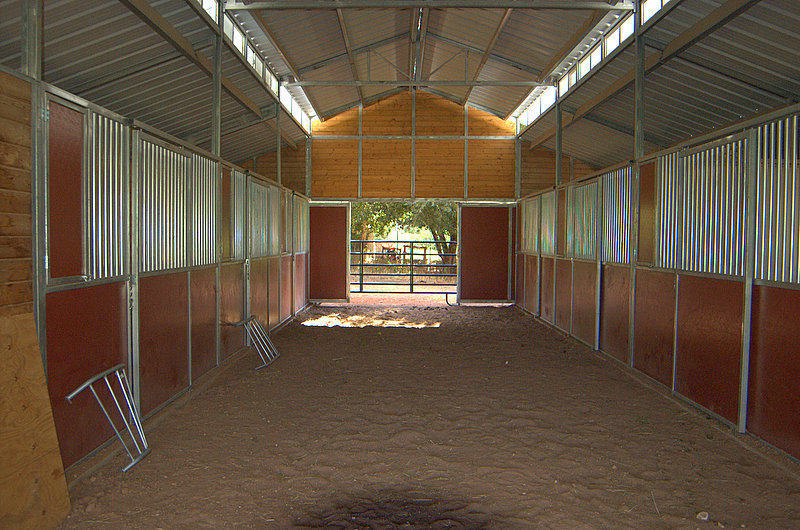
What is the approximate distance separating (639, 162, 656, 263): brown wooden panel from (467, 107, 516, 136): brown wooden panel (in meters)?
7.35

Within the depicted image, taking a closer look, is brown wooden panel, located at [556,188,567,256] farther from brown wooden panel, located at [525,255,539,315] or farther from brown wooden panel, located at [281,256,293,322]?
brown wooden panel, located at [281,256,293,322]

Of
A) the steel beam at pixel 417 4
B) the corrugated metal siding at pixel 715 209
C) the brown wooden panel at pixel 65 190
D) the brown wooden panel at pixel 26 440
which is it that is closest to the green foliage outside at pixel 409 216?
the steel beam at pixel 417 4

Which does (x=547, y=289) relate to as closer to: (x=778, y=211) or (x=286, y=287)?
(x=286, y=287)

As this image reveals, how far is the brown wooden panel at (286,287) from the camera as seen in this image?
31.1 ft

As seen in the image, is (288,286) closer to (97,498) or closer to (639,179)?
(639,179)

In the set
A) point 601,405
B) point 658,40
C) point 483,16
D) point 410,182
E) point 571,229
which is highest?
point 483,16

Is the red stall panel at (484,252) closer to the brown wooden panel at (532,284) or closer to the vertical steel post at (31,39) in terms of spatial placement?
the brown wooden panel at (532,284)

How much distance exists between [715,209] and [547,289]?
5516mm

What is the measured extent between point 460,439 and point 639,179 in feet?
12.0

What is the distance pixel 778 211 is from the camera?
145 inches

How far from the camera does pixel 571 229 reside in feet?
27.9

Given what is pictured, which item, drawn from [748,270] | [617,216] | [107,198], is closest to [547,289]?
[617,216]

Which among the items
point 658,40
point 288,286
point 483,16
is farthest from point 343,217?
point 658,40

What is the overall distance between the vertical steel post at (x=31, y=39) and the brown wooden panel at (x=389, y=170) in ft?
33.3
